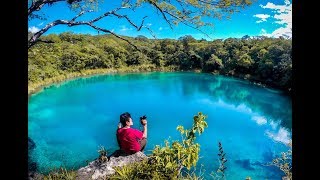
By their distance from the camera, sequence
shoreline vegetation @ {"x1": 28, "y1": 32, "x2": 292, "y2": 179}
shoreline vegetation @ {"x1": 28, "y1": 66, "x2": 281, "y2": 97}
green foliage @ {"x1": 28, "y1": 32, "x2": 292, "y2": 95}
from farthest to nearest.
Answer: green foliage @ {"x1": 28, "y1": 32, "x2": 292, "y2": 95}, shoreline vegetation @ {"x1": 28, "y1": 32, "x2": 292, "y2": 179}, shoreline vegetation @ {"x1": 28, "y1": 66, "x2": 281, "y2": 97}

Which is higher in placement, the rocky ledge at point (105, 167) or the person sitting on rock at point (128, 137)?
the person sitting on rock at point (128, 137)

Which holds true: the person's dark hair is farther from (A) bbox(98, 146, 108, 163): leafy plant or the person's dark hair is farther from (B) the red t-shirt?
(A) bbox(98, 146, 108, 163): leafy plant

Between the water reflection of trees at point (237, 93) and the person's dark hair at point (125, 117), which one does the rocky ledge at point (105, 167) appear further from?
the water reflection of trees at point (237, 93)

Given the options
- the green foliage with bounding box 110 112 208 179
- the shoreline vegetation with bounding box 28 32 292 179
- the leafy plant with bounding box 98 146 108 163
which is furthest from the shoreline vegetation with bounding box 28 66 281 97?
the green foliage with bounding box 110 112 208 179

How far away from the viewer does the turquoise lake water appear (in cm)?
1092

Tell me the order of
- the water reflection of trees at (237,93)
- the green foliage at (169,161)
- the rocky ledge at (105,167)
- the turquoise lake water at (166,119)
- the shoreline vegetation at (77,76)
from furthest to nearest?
the shoreline vegetation at (77,76) < the water reflection of trees at (237,93) < the turquoise lake water at (166,119) < the rocky ledge at (105,167) < the green foliage at (169,161)

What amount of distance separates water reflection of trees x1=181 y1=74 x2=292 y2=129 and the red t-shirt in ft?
42.7

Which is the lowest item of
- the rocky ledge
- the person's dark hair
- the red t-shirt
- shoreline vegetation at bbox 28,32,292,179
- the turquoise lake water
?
the turquoise lake water

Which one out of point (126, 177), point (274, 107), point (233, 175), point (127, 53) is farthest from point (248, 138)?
point (127, 53)

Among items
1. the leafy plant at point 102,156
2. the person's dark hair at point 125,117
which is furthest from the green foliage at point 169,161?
the person's dark hair at point 125,117

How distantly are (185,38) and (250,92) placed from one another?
72.2 ft

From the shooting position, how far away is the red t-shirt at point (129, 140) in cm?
436

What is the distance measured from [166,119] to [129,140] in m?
11.3
